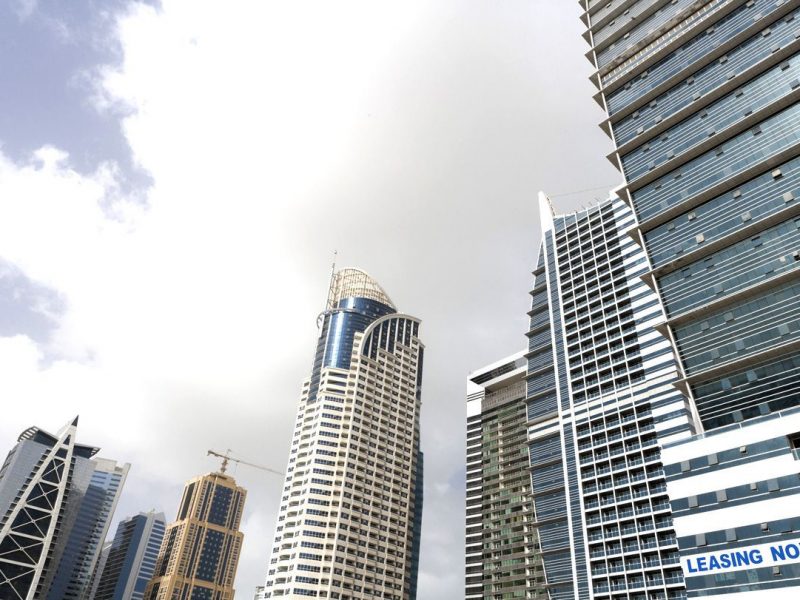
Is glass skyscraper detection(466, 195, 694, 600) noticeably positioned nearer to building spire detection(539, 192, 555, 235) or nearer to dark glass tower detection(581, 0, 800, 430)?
building spire detection(539, 192, 555, 235)

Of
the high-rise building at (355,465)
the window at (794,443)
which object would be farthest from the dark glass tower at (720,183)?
the high-rise building at (355,465)

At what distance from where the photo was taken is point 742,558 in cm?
4678

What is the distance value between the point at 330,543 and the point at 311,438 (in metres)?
26.0

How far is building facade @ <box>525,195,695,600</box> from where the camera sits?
84125 mm

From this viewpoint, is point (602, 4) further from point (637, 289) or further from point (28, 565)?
point (28, 565)

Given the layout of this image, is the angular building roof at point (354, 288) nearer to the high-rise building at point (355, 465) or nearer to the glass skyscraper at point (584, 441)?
the high-rise building at point (355, 465)

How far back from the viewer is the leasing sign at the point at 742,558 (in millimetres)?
44594

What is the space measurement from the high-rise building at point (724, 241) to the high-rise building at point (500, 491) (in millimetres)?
62811

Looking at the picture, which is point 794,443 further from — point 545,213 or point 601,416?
point 545,213

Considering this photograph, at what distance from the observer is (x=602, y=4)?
9762cm

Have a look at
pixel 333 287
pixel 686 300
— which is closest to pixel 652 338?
pixel 686 300

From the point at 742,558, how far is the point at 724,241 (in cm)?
3251

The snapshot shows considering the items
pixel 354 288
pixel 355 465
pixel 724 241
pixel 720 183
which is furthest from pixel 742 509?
pixel 354 288

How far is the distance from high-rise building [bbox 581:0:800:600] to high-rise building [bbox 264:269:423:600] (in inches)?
3497
